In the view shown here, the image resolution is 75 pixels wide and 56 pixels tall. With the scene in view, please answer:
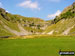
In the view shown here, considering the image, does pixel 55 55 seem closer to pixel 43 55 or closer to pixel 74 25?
pixel 43 55

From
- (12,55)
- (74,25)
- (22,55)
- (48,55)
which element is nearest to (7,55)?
(12,55)

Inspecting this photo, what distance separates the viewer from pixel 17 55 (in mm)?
29250

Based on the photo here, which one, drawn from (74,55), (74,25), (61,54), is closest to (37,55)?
(61,54)

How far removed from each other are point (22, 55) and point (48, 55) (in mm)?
5104

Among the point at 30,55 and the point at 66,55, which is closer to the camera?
the point at 66,55

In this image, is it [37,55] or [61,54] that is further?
[37,55]

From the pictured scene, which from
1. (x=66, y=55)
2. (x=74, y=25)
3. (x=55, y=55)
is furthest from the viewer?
(x=74, y=25)

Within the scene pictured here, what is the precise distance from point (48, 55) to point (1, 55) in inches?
370

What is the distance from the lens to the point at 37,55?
28875mm

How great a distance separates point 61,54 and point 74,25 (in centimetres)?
17649

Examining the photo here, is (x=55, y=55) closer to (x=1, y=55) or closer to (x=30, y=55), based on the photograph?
(x=30, y=55)

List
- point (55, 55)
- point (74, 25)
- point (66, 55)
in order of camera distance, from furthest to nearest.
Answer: point (74, 25)
point (55, 55)
point (66, 55)

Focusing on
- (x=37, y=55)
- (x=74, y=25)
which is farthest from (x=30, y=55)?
(x=74, y=25)

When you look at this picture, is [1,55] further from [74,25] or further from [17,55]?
[74,25]
